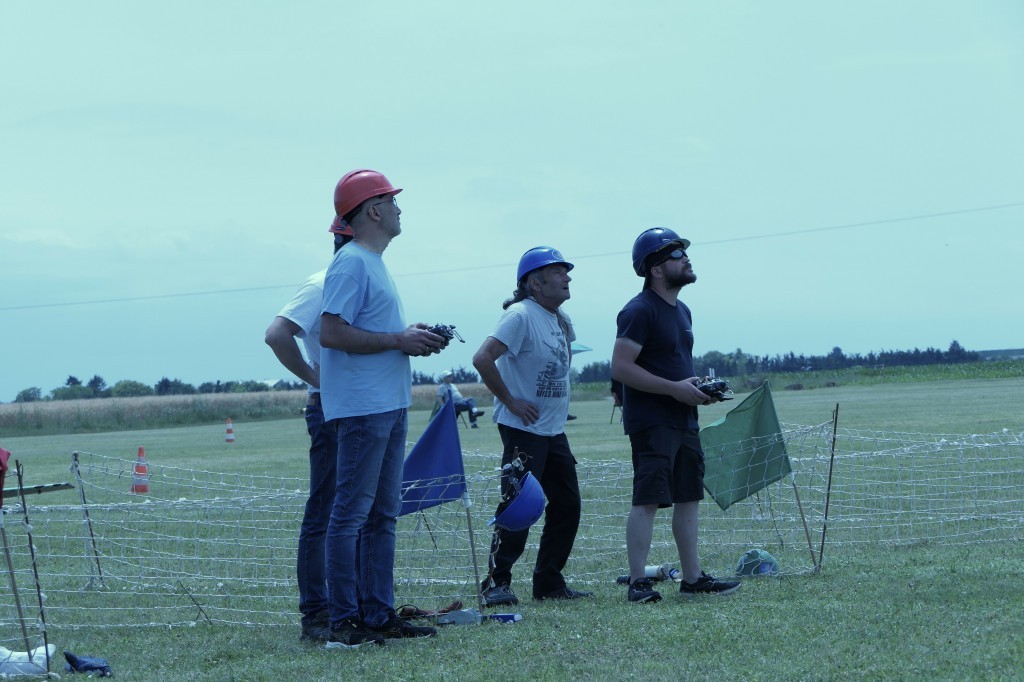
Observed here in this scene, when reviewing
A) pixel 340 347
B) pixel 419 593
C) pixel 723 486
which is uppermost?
pixel 340 347

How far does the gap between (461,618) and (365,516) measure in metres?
0.86


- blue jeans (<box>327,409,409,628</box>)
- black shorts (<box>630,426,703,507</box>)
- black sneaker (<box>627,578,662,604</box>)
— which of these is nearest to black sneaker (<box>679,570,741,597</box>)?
black sneaker (<box>627,578,662,604</box>)

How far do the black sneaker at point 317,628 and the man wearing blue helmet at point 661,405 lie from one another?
1.57 metres

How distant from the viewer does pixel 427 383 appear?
76625 mm

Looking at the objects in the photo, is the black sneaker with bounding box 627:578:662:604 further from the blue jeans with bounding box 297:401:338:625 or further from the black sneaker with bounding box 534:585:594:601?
the blue jeans with bounding box 297:401:338:625

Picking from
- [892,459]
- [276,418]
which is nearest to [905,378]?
[276,418]

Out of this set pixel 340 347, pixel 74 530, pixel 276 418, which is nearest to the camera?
pixel 340 347

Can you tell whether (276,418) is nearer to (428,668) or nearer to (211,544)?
(211,544)

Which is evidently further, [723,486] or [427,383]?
[427,383]

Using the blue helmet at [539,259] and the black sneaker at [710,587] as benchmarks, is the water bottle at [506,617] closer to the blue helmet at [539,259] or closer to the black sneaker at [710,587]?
the black sneaker at [710,587]

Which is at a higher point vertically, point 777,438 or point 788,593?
point 777,438

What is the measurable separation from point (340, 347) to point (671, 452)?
1.99m

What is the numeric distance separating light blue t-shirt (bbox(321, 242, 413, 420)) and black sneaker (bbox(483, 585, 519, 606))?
1.41m

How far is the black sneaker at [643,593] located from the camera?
6176mm
